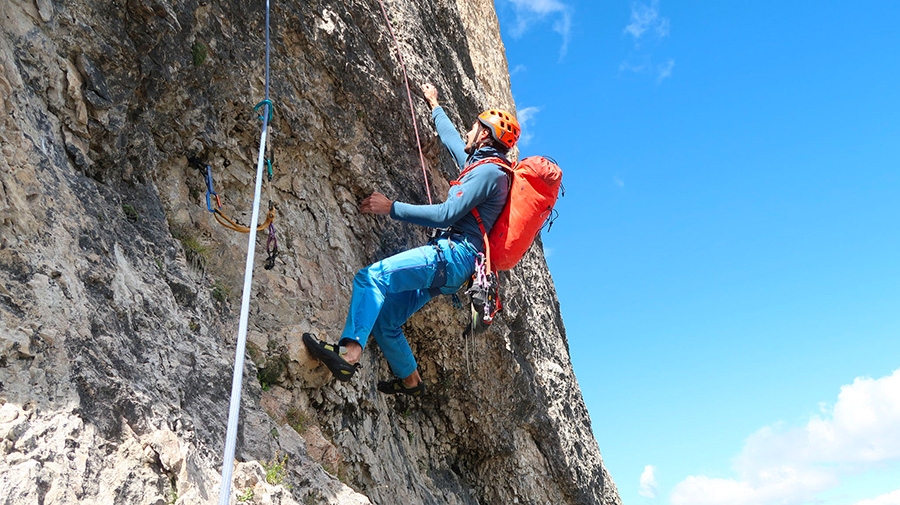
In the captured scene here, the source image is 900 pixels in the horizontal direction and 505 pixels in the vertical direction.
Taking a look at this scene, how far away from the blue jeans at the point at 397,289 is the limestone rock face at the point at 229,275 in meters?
0.41

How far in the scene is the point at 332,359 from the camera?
4.97 meters

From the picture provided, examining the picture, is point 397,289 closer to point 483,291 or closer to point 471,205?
point 483,291

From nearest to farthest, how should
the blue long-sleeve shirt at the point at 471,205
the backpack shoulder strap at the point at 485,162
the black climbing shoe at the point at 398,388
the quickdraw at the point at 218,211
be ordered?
1. the quickdraw at the point at 218,211
2. the blue long-sleeve shirt at the point at 471,205
3. the backpack shoulder strap at the point at 485,162
4. the black climbing shoe at the point at 398,388

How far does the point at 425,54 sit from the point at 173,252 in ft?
12.6

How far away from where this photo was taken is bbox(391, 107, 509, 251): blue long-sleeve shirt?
5.29 metres

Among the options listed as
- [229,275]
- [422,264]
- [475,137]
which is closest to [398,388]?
[422,264]

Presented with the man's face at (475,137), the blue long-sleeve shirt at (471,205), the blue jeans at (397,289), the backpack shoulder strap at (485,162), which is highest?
the man's face at (475,137)

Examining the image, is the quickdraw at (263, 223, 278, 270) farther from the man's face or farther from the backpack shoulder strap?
the man's face

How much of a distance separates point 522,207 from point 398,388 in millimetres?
1978

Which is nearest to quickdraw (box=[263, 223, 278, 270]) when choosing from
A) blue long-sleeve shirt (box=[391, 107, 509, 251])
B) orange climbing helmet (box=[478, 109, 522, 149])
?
blue long-sleeve shirt (box=[391, 107, 509, 251])

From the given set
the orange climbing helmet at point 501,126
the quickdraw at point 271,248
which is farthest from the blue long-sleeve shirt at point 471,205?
the quickdraw at point 271,248

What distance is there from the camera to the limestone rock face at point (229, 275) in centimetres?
291

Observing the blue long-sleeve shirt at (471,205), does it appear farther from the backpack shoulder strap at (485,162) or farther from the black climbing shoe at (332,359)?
the black climbing shoe at (332,359)

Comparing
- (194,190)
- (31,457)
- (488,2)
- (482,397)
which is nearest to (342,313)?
(194,190)
